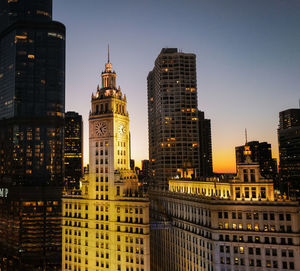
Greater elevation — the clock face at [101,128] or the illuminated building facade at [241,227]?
the clock face at [101,128]

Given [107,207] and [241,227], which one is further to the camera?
[107,207]

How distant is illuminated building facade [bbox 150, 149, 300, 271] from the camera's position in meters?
104

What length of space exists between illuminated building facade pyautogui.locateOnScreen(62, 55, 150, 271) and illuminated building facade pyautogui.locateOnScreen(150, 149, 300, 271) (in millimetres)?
22184

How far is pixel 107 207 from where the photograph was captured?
127m

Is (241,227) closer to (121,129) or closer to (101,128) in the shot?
(121,129)

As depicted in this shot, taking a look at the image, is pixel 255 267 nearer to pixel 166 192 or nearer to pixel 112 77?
pixel 166 192

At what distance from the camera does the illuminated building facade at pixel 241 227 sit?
104188mm

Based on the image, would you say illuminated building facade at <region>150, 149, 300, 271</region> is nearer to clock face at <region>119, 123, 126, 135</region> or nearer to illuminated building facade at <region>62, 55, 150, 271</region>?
illuminated building facade at <region>62, 55, 150, 271</region>

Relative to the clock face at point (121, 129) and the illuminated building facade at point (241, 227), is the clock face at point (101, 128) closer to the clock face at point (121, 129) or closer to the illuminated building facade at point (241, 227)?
the clock face at point (121, 129)

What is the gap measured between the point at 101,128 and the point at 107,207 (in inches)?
1382

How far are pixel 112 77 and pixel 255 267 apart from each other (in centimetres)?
10251

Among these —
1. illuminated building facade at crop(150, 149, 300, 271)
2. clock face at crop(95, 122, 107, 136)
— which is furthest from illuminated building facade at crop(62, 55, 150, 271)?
illuminated building facade at crop(150, 149, 300, 271)

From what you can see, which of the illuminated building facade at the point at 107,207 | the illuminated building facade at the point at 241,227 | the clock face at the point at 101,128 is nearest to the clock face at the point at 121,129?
the illuminated building facade at the point at 107,207


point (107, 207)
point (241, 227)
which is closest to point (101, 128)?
point (107, 207)
